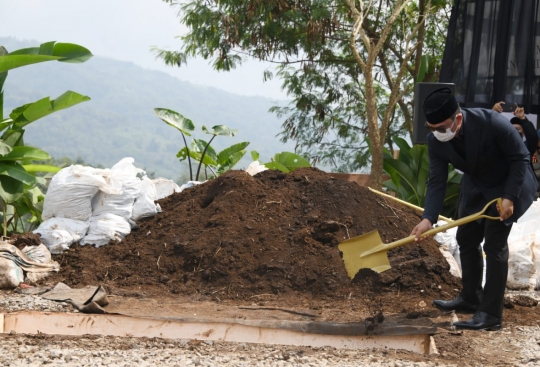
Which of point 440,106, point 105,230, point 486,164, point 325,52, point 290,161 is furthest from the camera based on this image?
point 325,52

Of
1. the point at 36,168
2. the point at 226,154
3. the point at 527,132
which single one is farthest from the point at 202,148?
the point at 527,132

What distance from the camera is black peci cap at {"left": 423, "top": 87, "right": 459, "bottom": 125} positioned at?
3.87 meters

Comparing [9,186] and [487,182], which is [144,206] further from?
[487,182]

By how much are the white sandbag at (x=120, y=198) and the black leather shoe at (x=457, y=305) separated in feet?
10.2

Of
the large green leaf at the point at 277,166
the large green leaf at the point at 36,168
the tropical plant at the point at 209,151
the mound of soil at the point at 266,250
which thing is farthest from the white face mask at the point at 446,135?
the tropical plant at the point at 209,151

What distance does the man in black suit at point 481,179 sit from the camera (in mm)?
3920

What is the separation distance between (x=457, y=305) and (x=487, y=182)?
0.92 meters

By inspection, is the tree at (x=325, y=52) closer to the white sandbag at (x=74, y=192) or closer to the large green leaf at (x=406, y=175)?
the large green leaf at (x=406, y=175)

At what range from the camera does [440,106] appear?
3869 mm

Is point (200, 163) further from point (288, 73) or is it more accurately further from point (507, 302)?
point (288, 73)

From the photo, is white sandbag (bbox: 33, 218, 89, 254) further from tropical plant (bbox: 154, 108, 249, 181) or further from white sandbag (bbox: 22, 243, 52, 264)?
tropical plant (bbox: 154, 108, 249, 181)

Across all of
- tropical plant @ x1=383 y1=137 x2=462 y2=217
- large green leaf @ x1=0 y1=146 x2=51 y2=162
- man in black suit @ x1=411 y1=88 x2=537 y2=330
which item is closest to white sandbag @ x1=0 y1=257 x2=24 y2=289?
large green leaf @ x1=0 y1=146 x2=51 y2=162

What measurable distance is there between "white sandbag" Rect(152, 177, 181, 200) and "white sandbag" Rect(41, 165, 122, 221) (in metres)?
0.94

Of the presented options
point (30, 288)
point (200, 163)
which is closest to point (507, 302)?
point (30, 288)
